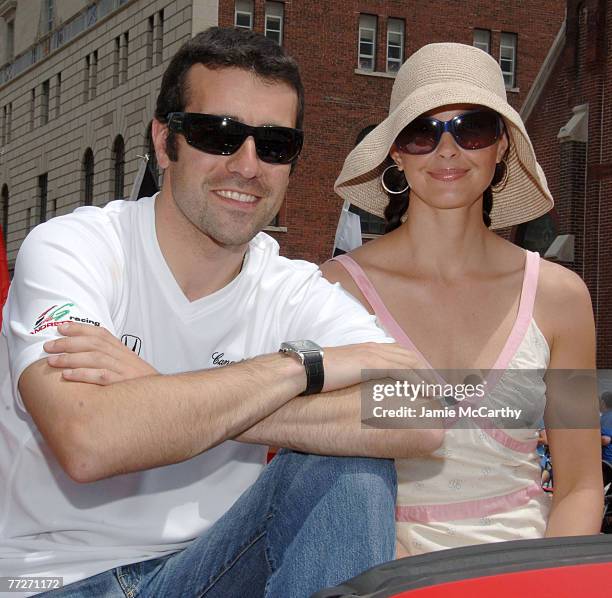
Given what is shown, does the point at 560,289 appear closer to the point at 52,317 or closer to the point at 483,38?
the point at 52,317

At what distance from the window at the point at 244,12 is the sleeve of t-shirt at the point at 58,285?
1012 inches

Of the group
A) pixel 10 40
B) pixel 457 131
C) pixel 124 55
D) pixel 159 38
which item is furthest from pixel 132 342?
pixel 10 40

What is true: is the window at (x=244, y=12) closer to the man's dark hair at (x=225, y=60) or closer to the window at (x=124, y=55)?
the window at (x=124, y=55)

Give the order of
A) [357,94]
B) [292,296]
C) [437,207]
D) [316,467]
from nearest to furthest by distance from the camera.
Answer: [316,467], [292,296], [437,207], [357,94]

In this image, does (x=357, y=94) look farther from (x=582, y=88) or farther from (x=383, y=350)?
(x=383, y=350)

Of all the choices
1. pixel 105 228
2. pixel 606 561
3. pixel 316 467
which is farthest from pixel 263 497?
pixel 606 561

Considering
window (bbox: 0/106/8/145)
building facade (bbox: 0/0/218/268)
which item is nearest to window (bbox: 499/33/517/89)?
building facade (bbox: 0/0/218/268)

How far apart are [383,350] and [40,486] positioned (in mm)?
1021

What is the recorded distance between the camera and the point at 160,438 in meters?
2.30

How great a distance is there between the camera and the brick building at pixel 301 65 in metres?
27.4

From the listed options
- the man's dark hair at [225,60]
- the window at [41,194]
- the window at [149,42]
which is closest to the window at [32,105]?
the window at [41,194]

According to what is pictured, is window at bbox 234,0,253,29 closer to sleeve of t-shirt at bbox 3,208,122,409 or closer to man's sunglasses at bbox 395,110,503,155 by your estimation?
man's sunglasses at bbox 395,110,503,155

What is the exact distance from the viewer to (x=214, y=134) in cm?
306

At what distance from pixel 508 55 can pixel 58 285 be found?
29.1 metres
